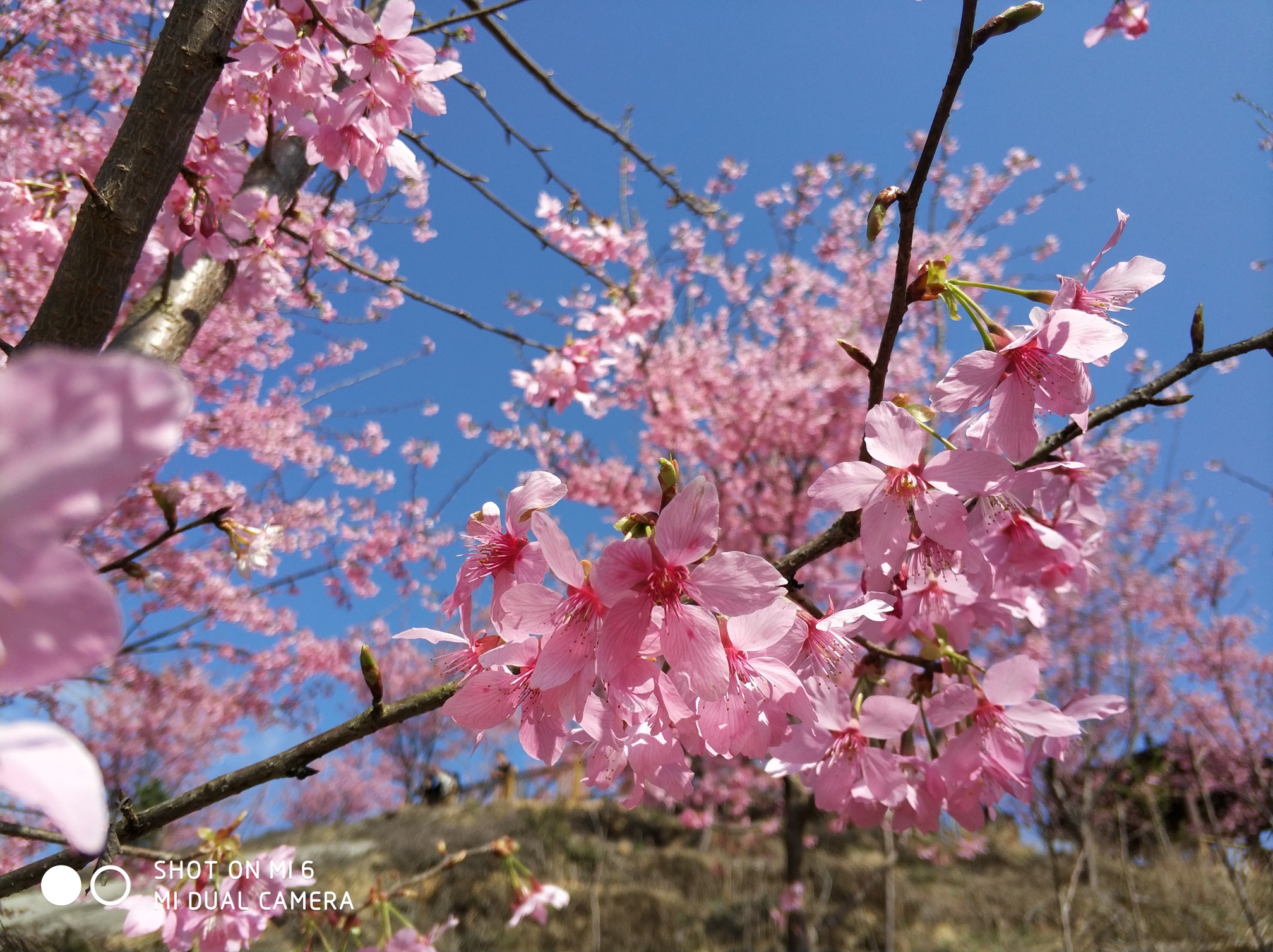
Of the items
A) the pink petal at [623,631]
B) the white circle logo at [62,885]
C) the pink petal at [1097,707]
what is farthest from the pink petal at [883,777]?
the white circle logo at [62,885]

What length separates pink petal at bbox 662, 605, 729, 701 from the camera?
2.76 ft

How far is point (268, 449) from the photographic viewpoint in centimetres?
718

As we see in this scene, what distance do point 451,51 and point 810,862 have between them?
10.1 meters

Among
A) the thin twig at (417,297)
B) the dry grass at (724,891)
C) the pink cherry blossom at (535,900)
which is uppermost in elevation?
A: the thin twig at (417,297)

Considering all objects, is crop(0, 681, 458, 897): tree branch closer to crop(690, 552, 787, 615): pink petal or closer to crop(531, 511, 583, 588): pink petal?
crop(531, 511, 583, 588): pink petal

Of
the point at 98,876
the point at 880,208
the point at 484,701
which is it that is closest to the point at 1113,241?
the point at 880,208

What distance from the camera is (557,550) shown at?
864 millimetres

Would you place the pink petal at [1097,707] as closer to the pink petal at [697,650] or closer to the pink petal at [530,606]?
the pink petal at [697,650]

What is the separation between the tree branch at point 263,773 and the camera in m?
0.90

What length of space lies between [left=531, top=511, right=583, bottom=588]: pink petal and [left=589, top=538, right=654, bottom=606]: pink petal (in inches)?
1.9

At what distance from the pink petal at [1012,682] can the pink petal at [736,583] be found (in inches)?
28.2

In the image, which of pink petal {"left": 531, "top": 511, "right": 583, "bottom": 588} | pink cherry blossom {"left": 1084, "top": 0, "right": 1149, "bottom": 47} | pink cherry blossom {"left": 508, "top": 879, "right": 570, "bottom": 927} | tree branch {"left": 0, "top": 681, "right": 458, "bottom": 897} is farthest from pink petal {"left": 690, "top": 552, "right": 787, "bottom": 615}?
pink cherry blossom {"left": 1084, "top": 0, "right": 1149, "bottom": 47}

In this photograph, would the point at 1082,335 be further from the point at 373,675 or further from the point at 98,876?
the point at 98,876

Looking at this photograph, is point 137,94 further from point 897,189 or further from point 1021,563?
point 1021,563
